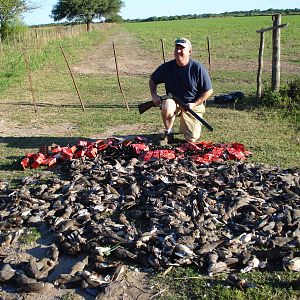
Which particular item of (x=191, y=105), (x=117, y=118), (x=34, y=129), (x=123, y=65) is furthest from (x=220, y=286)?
(x=123, y=65)

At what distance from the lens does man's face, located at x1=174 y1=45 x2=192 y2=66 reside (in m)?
8.02

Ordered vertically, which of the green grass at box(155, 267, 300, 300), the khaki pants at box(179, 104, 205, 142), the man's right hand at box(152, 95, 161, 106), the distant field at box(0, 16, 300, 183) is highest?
the man's right hand at box(152, 95, 161, 106)

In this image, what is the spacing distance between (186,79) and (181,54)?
1.48ft

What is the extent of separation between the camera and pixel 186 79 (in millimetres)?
8273

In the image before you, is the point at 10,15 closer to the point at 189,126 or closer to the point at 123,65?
the point at 123,65

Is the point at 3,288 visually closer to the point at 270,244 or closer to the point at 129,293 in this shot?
the point at 129,293

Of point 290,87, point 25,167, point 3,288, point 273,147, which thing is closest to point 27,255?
point 3,288

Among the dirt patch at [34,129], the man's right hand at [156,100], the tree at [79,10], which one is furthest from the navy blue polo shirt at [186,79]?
the tree at [79,10]

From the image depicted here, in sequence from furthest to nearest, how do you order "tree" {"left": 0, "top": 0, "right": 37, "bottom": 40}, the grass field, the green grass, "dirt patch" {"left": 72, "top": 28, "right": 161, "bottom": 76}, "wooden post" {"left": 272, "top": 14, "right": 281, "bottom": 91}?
"tree" {"left": 0, "top": 0, "right": 37, "bottom": 40} < "dirt patch" {"left": 72, "top": 28, "right": 161, "bottom": 76} < "wooden post" {"left": 272, "top": 14, "right": 281, "bottom": 91} < the grass field < the green grass

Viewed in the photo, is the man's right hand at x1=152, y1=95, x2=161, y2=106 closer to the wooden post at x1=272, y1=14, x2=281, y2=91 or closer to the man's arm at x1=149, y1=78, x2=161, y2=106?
the man's arm at x1=149, y1=78, x2=161, y2=106

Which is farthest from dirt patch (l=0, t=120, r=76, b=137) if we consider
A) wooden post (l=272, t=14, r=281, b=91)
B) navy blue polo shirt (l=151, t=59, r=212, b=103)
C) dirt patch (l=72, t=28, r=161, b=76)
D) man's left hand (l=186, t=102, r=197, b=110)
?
dirt patch (l=72, t=28, r=161, b=76)

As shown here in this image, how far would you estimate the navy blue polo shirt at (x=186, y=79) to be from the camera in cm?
825

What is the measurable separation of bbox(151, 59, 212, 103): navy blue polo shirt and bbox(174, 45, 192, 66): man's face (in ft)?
0.30

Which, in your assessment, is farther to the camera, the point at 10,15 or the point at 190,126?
the point at 10,15
